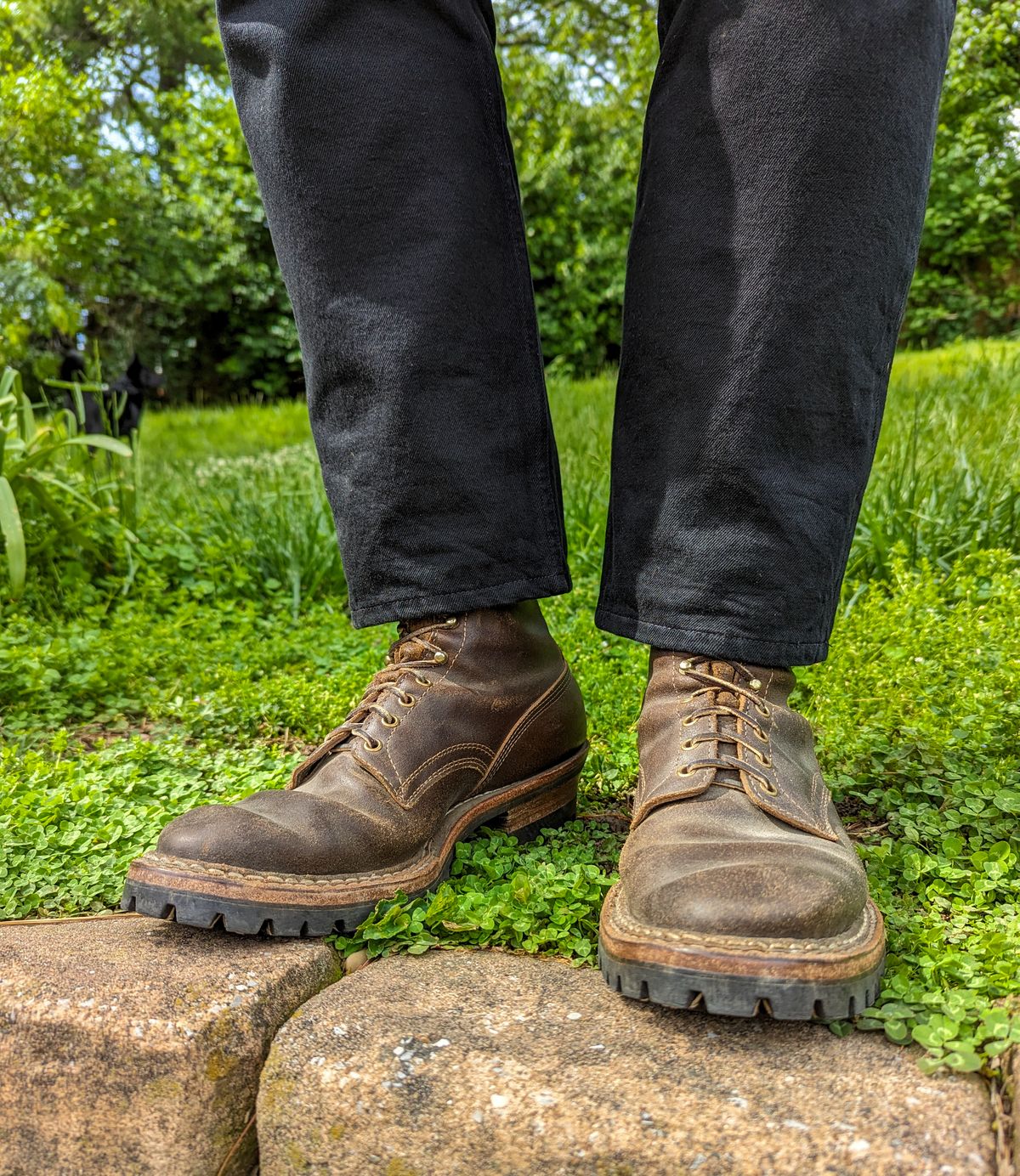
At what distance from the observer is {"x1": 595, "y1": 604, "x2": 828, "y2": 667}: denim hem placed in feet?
3.94

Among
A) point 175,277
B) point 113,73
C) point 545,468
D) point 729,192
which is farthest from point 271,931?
point 113,73

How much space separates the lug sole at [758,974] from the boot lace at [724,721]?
23cm

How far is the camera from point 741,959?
3.07 ft

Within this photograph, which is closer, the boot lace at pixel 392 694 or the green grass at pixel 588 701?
the green grass at pixel 588 701

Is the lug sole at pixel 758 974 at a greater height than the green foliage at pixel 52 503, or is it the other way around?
the green foliage at pixel 52 503

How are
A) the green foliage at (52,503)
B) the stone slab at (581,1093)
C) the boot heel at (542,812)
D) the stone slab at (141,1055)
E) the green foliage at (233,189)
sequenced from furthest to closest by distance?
the green foliage at (233,189) < the green foliage at (52,503) < the boot heel at (542,812) < the stone slab at (141,1055) < the stone slab at (581,1093)

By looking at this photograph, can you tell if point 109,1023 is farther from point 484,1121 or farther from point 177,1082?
point 484,1121

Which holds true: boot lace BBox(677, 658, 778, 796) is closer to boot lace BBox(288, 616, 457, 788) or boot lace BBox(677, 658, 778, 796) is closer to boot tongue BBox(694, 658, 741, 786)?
boot tongue BBox(694, 658, 741, 786)

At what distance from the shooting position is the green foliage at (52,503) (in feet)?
9.42

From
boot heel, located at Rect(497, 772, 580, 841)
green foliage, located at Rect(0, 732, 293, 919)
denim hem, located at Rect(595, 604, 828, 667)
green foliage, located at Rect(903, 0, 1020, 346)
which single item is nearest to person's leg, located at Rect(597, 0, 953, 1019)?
denim hem, located at Rect(595, 604, 828, 667)

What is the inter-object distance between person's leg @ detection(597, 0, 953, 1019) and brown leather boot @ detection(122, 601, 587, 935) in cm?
21

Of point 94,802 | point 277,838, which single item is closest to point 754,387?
point 277,838

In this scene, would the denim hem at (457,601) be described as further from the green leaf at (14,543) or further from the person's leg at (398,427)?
the green leaf at (14,543)

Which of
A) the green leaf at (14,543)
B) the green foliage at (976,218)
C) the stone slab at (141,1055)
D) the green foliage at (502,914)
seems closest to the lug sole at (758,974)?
the green foliage at (502,914)
